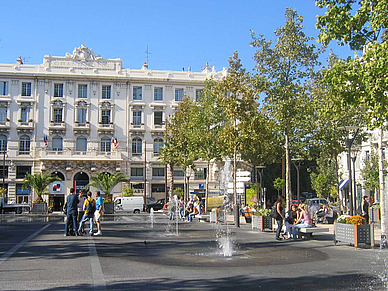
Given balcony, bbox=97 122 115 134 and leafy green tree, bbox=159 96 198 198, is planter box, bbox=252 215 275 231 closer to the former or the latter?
leafy green tree, bbox=159 96 198 198

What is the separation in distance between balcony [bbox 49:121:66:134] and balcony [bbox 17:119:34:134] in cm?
221

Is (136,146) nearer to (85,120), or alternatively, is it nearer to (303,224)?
(85,120)

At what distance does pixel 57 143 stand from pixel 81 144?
2.85 meters

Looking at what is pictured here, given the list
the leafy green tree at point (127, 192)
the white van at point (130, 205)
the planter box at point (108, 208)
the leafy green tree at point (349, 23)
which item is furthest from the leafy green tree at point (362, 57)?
the leafy green tree at point (127, 192)

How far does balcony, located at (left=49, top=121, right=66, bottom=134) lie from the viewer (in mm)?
54531

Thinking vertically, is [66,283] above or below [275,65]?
below

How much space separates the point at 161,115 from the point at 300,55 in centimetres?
3459

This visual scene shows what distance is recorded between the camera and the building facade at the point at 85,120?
2119 inches

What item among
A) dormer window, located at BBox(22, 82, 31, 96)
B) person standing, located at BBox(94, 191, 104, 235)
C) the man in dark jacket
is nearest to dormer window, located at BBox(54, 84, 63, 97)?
dormer window, located at BBox(22, 82, 31, 96)

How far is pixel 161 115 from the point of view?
57.6 metres

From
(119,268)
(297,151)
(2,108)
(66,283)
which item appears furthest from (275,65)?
(2,108)

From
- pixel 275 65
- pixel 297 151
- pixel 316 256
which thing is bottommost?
pixel 316 256

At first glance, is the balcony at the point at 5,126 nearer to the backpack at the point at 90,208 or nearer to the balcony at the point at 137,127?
the balcony at the point at 137,127

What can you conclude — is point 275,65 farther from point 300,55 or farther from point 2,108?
point 2,108
